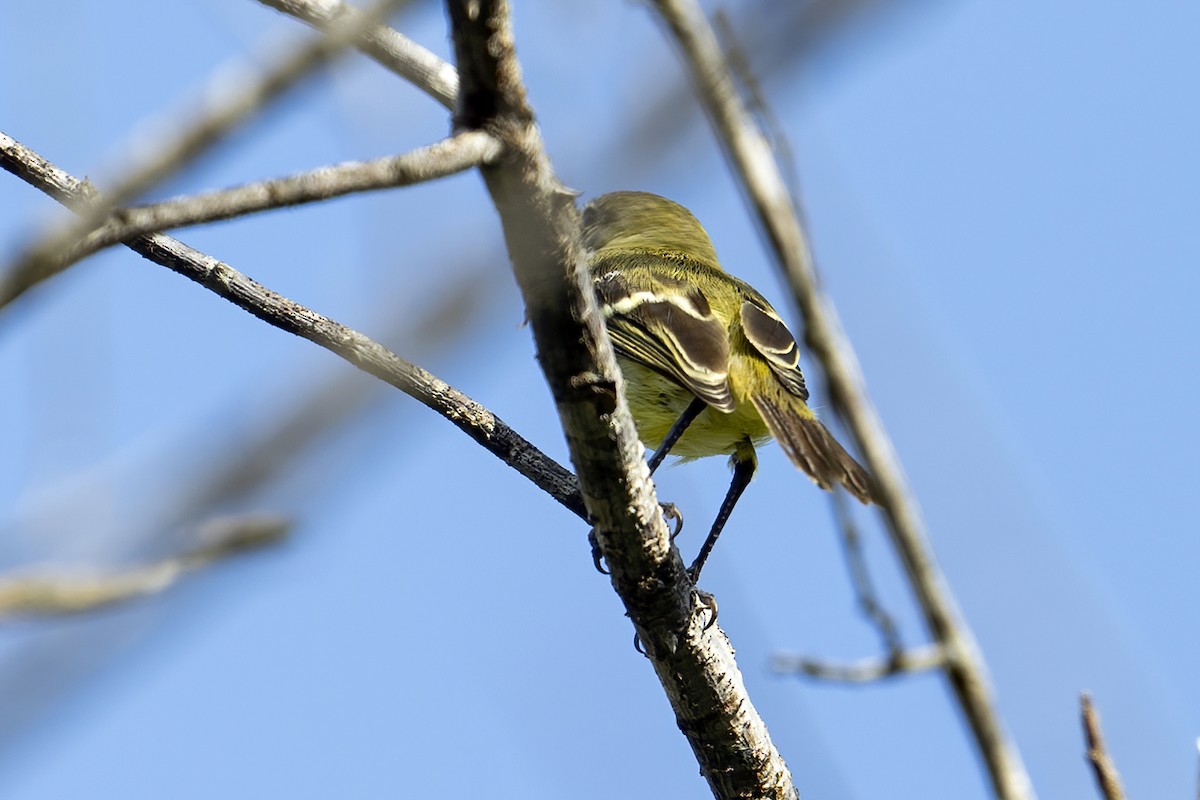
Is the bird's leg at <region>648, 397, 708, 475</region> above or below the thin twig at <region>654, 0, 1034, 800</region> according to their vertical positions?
above

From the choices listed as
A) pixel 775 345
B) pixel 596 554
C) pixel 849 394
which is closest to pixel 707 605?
pixel 596 554

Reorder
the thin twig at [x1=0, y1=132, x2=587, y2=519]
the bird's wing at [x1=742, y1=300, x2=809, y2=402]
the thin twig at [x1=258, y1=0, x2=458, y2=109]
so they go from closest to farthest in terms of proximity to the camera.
Answer: 1. the thin twig at [x1=258, y1=0, x2=458, y2=109]
2. the thin twig at [x1=0, y1=132, x2=587, y2=519]
3. the bird's wing at [x1=742, y1=300, x2=809, y2=402]

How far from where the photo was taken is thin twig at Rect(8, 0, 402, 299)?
4.27ft

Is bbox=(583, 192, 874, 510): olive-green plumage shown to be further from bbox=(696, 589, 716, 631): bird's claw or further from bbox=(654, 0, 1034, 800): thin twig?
bbox=(654, 0, 1034, 800): thin twig

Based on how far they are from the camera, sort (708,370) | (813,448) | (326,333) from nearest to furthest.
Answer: (326,333), (813,448), (708,370)

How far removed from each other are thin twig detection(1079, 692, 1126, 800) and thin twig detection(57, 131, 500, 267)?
1464 mm

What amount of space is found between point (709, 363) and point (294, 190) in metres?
Answer: 3.78

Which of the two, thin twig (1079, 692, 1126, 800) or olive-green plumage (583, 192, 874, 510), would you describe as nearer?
thin twig (1079, 692, 1126, 800)

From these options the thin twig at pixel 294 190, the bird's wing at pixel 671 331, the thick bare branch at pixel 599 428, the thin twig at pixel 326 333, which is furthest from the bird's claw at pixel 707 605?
the thin twig at pixel 294 190

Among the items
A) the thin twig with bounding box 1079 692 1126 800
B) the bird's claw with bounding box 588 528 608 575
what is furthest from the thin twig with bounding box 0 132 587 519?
the thin twig with bounding box 1079 692 1126 800

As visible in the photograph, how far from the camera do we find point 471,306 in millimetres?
1563

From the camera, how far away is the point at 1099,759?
2.21m

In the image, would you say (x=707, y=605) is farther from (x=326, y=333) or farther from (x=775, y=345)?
(x=775, y=345)

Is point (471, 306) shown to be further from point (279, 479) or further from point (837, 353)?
point (837, 353)
